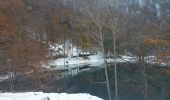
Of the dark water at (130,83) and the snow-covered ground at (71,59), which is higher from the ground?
the snow-covered ground at (71,59)

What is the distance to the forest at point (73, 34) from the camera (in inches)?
989

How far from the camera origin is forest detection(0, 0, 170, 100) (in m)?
25.1

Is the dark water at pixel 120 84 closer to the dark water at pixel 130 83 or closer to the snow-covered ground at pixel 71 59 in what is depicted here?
the dark water at pixel 130 83

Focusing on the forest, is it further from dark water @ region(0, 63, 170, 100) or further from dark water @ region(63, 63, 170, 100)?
dark water @ region(63, 63, 170, 100)

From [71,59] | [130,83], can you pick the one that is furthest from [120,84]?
[71,59]

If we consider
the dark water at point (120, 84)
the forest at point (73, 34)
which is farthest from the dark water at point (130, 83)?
the forest at point (73, 34)

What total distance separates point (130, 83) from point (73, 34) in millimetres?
21811

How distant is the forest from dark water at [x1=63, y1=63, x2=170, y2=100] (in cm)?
115

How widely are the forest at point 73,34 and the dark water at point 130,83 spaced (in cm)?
115

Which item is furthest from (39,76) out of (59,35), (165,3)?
(165,3)

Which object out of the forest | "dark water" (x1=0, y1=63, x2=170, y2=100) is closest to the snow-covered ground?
the forest

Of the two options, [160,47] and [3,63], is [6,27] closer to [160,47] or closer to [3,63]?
[3,63]

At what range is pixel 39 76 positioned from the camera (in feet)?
85.5

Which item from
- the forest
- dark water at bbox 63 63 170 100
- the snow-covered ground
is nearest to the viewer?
dark water at bbox 63 63 170 100
